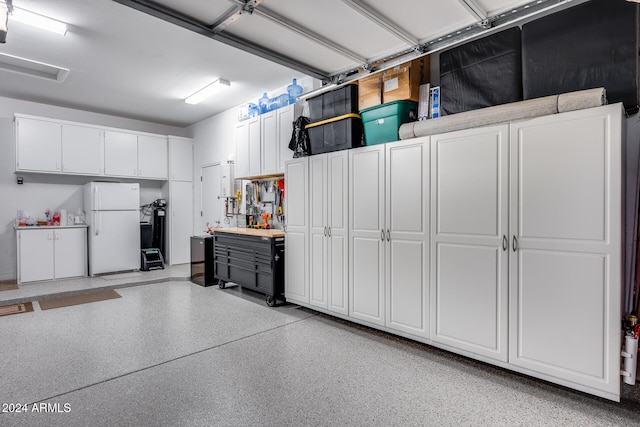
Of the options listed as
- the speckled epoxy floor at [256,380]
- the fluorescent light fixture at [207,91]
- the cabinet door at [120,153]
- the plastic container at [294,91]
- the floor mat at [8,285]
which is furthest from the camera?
the cabinet door at [120,153]

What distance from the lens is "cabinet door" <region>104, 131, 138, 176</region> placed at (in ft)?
20.8

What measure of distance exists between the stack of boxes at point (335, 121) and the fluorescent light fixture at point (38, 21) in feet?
8.77

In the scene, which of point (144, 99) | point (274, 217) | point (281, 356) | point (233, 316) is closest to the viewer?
point (281, 356)

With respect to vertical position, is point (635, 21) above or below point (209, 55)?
below

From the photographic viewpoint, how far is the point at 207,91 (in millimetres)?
5293

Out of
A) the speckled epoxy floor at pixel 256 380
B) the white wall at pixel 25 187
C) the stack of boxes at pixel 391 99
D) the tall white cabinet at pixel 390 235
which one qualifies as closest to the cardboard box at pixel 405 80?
the stack of boxes at pixel 391 99

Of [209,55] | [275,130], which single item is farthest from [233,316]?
[209,55]

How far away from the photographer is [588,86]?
227 cm

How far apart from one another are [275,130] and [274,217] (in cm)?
138

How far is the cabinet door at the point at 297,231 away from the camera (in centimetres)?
408

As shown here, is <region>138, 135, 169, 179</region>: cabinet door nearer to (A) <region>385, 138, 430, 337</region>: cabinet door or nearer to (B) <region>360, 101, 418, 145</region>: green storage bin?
(B) <region>360, 101, 418, 145</region>: green storage bin

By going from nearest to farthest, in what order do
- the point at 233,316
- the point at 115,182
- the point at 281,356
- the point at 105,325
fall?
the point at 281,356 < the point at 105,325 < the point at 233,316 < the point at 115,182

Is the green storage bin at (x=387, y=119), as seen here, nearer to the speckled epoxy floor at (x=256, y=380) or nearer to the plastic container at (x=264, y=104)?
the speckled epoxy floor at (x=256, y=380)

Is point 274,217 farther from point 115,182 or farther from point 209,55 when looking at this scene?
point 115,182
